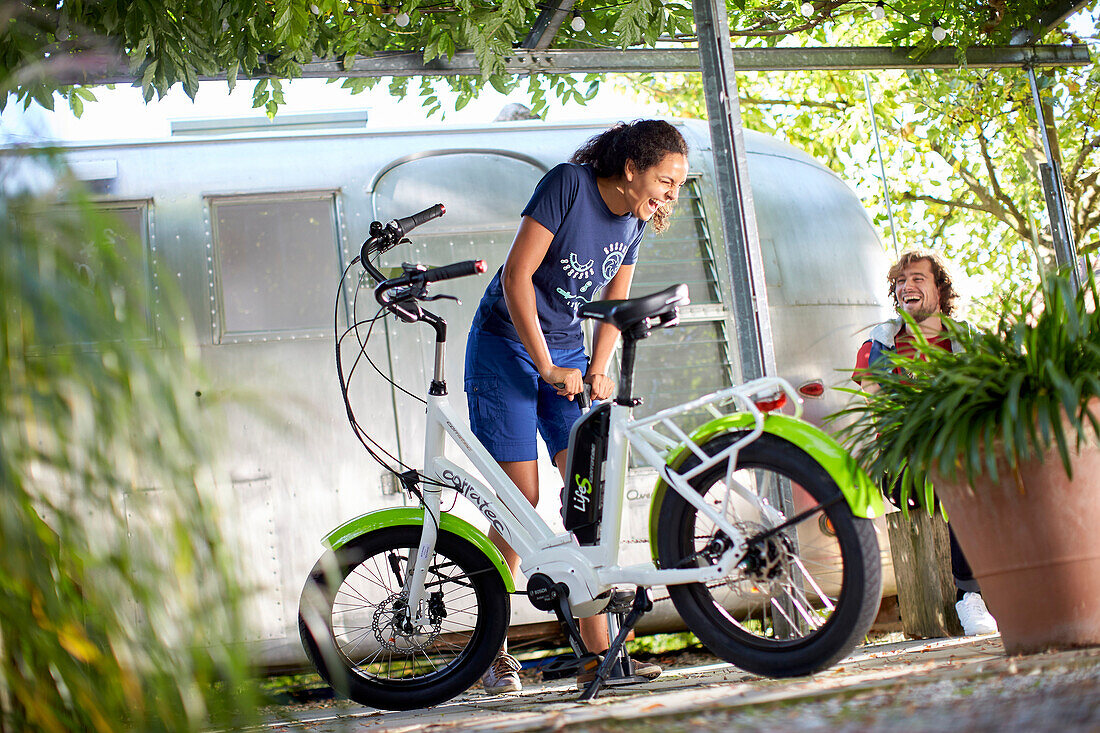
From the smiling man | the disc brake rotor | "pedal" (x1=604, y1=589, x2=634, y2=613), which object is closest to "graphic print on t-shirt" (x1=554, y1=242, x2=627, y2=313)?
"pedal" (x1=604, y1=589, x2=634, y2=613)

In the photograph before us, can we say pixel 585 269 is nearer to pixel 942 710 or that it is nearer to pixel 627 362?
pixel 627 362

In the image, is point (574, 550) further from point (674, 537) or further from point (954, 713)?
point (954, 713)

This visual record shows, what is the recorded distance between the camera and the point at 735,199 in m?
3.69

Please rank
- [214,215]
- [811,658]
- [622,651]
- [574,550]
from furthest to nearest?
[214,215] → [622,651] → [574,550] → [811,658]

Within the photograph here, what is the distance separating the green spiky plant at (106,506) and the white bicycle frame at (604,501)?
1496mm

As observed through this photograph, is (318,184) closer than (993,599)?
No

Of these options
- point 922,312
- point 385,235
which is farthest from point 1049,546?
point 385,235

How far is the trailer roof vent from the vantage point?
15.7 feet

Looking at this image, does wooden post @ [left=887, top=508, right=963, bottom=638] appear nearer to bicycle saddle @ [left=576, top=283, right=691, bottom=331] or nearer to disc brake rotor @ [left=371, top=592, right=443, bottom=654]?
bicycle saddle @ [left=576, top=283, right=691, bottom=331]

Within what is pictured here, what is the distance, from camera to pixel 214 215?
4195 mm

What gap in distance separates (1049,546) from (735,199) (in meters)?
1.82

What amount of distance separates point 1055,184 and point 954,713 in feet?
14.4

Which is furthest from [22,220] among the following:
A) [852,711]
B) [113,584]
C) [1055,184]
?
[1055,184]

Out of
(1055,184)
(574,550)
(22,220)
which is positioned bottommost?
(574,550)
